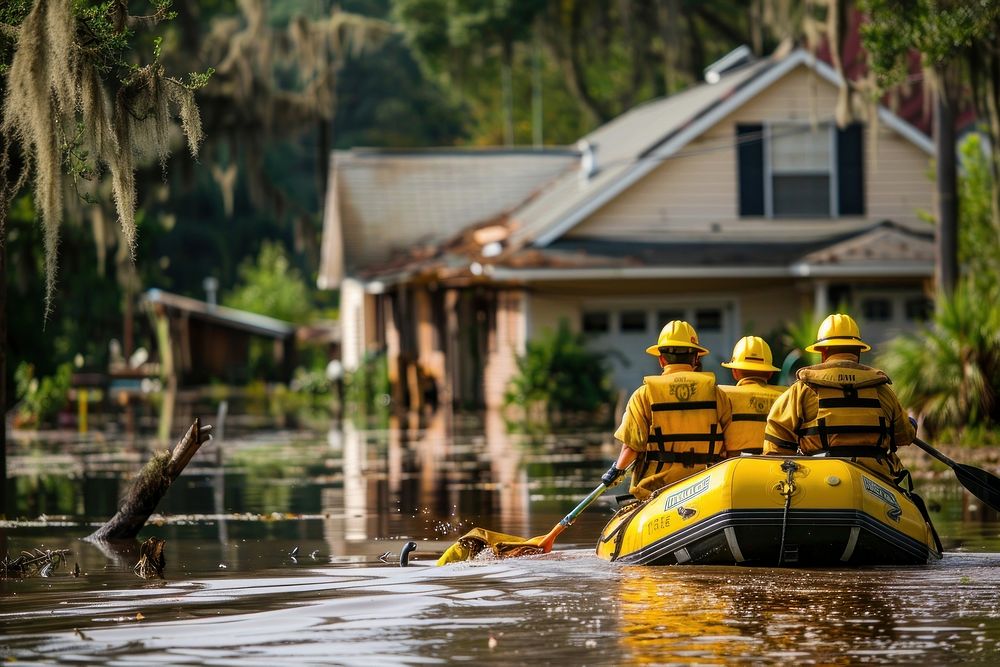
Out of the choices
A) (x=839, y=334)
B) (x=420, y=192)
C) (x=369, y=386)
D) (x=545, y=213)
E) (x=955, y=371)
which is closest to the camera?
(x=839, y=334)

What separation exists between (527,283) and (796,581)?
71.5 feet

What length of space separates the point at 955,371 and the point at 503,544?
418 inches

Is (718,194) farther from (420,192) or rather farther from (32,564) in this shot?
(32,564)

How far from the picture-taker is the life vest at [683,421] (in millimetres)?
12602

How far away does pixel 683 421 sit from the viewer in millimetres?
12648

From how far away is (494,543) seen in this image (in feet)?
42.8

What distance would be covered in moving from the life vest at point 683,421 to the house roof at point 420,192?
2633 centimetres

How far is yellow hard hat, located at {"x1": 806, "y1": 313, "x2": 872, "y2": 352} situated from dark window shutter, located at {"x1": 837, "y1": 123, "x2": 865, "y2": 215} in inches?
832

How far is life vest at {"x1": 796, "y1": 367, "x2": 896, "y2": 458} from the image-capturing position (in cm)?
1216

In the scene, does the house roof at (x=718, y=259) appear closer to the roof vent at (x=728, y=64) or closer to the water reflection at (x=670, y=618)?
the roof vent at (x=728, y=64)

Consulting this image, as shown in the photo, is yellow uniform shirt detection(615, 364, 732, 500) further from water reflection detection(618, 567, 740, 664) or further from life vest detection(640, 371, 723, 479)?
water reflection detection(618, 567, 740, 664)

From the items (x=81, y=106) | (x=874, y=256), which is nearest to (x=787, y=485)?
(x=81, y=106)

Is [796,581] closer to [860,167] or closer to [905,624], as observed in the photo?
[905,624]

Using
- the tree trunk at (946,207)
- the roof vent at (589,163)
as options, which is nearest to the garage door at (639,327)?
the roof vent at (589,163)
